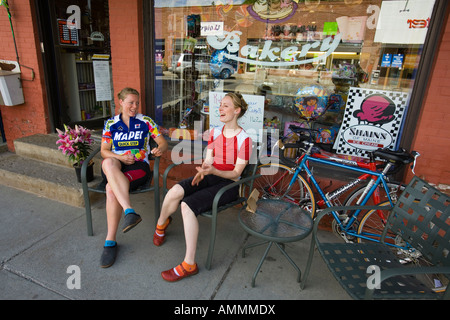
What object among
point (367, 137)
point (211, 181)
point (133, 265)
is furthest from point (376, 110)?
point (133, 265)

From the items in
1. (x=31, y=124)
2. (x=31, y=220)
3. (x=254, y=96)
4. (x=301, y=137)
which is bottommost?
(x=31, y=220)

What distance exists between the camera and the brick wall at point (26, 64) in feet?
12.9

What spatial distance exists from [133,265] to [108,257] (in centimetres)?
22

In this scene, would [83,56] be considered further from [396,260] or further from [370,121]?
[396,260]

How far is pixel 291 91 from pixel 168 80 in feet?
5.55

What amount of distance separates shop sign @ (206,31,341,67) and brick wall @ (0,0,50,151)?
2.52m

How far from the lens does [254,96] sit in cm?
362

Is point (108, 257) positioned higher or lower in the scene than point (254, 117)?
lower

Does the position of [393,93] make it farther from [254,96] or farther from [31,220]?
[31,220]

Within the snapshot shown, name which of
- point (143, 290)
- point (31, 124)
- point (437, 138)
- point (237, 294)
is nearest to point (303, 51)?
point (437, 138)

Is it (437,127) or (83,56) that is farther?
(83,56)

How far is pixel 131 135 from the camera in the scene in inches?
106

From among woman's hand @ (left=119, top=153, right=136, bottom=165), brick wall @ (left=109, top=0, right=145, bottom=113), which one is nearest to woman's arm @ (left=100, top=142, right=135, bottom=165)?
woman's hand @ (left=119, top=153, right=136, bottom=165)

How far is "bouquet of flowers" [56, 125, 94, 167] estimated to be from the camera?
2996mm
